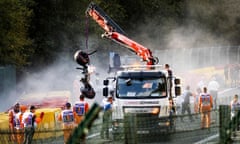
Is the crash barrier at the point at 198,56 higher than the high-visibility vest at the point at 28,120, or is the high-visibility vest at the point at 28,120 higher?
the crash barrier at the point at 198,56

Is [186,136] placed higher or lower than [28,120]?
lower

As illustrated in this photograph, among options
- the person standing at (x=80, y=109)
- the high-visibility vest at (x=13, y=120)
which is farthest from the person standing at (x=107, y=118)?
the high-visibility vest at (x=13, y=120)

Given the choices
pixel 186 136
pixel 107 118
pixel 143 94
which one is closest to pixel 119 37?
pixel 143 94

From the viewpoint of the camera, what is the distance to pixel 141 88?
67.4 feet

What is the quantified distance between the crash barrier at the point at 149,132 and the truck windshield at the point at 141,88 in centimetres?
293

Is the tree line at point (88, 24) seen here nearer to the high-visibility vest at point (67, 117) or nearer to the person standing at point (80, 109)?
the person standing at point (80, 109)

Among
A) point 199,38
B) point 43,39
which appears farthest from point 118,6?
point 199,38

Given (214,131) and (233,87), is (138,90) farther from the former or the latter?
(233,87)

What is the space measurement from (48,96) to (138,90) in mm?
9354

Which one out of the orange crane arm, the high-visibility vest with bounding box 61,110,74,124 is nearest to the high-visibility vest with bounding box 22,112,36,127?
the high-visibility vest with bounding box 61,110,74,124

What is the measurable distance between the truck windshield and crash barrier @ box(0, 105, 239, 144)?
9.61ft

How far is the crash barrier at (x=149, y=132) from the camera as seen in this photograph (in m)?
12.5

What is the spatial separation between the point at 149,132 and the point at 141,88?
18.6 ft

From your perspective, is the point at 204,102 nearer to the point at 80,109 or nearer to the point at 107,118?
the point at 80,109
